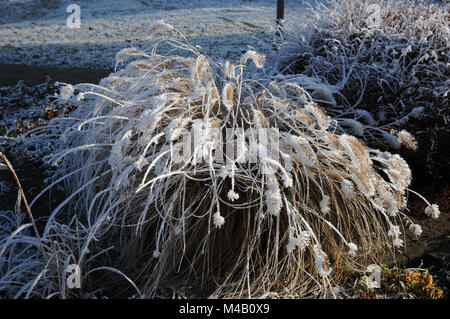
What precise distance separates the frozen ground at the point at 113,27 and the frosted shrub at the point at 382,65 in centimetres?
262

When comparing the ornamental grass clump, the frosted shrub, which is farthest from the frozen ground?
the ornamental grass clump

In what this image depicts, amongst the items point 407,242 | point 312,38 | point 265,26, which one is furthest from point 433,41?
point 265,26

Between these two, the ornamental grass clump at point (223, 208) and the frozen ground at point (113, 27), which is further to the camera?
the frozen ground at point (113, 27)

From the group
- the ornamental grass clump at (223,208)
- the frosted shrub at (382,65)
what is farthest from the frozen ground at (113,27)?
the ornamental grass clump at (223,208)

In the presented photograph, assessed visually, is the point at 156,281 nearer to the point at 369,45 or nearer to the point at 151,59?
the point at 151,59

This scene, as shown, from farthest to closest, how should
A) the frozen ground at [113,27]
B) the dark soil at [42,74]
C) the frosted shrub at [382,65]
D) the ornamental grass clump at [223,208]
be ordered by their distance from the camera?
the frozen ground at [113,27] → the dark soil at [42,74] → the frosted shrub at [382,65] → the ornamental grass clump at [223,208]

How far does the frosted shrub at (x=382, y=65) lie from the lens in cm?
318

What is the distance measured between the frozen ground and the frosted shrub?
103 inches

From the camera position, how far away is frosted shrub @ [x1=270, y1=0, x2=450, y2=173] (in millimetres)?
3178

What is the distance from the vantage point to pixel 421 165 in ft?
Result: 10.3

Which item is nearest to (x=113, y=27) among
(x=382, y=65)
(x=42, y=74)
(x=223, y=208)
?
(x=42, y=74)

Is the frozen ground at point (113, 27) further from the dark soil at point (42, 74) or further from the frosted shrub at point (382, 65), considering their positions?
the frosted shrub at point (382, 65)
